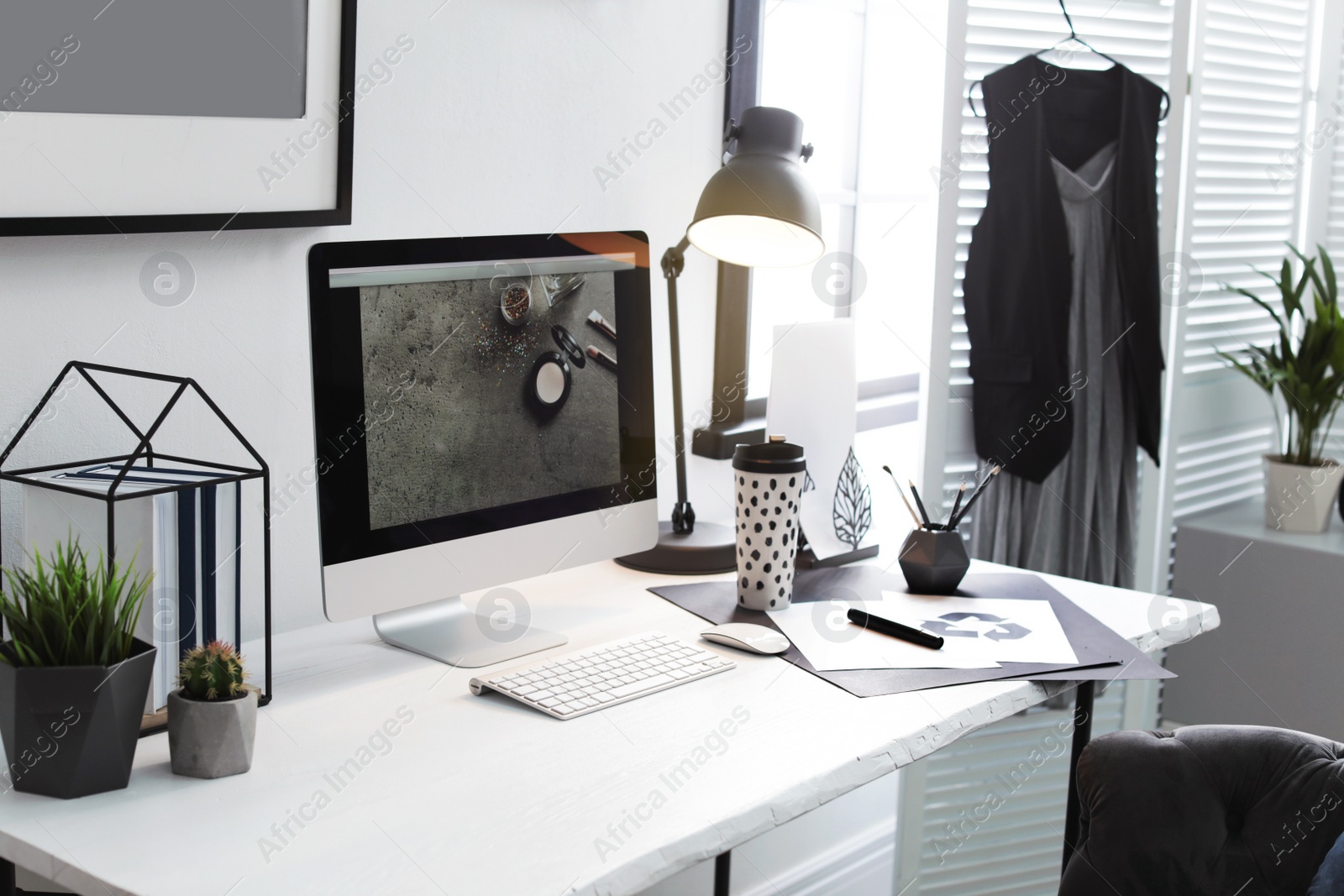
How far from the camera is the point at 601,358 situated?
152 cm

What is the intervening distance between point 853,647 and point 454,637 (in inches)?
18.9

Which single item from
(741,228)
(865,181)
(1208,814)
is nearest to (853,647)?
(1208,814)

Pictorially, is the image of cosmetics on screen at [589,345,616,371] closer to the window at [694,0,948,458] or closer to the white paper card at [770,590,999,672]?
the white paper card at [770,590,999,672]

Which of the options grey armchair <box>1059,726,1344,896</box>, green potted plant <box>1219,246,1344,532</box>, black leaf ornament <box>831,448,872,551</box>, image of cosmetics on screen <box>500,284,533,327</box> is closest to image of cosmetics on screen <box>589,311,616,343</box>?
image of cosmetics on screen <box>500,284,533,327</box>

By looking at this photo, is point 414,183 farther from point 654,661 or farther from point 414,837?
point 414,837

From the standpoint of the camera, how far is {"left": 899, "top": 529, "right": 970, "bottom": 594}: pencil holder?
163cm

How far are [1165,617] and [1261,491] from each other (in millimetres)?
1762

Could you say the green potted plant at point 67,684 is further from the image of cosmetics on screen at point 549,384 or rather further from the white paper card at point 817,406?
the white paper card at point 817,406

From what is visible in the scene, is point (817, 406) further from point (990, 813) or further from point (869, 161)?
point (990, 813)

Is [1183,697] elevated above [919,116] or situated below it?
below

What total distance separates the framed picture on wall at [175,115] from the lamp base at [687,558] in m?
0.65

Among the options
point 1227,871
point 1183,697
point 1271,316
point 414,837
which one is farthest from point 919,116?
point 414,837

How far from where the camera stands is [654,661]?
1334 millimetres

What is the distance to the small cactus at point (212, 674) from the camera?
39.8 inches
